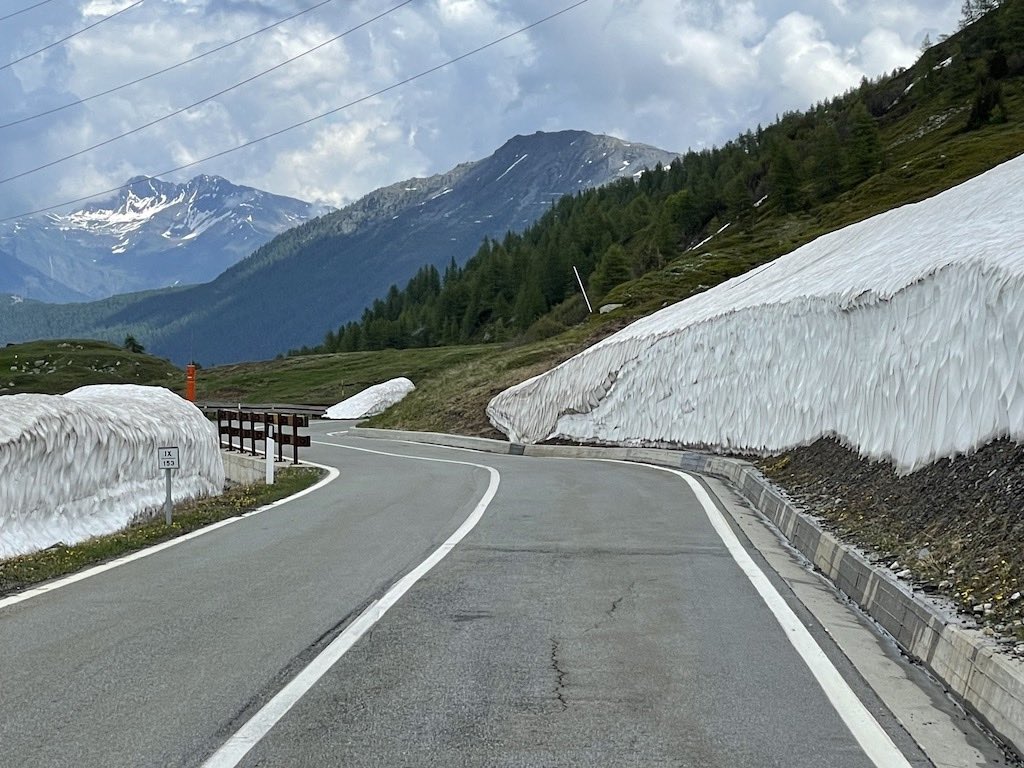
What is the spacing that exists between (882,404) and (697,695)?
888cm

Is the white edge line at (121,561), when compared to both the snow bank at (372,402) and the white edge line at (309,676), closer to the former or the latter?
the white edge line at (309,676)

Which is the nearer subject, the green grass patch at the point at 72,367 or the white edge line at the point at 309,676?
the white edge line at the point at 309,676

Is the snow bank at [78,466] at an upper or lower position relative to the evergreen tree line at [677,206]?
lower

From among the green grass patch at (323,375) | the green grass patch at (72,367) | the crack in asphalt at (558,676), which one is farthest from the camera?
the green grass patch at (72,367)

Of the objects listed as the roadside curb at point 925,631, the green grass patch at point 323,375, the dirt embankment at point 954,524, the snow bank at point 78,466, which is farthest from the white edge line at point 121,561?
the green grass patch at point 323,375

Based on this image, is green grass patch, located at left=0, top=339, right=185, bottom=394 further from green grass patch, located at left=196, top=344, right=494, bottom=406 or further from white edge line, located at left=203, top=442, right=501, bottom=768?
white edge line, located at left=203, top=442, right=501, bottom=768

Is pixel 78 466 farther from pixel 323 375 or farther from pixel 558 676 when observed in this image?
pixel 323 375

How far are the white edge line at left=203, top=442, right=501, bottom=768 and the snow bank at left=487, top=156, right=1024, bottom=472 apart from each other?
5.34 meters

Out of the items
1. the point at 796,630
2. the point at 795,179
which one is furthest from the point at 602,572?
the point at 795,179

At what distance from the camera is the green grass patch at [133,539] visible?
31.1ft

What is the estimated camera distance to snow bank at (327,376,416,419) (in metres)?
64.7

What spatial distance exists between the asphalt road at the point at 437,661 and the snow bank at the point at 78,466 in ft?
8.33

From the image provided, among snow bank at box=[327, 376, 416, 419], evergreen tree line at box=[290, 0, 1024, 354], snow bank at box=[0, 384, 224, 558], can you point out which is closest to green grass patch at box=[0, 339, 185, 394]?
evergreen tree line at box=[290, 0, 1024, 354]

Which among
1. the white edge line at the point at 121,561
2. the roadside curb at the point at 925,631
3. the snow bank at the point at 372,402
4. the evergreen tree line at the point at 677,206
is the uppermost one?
the evergreen tree line at the point at 677,206
